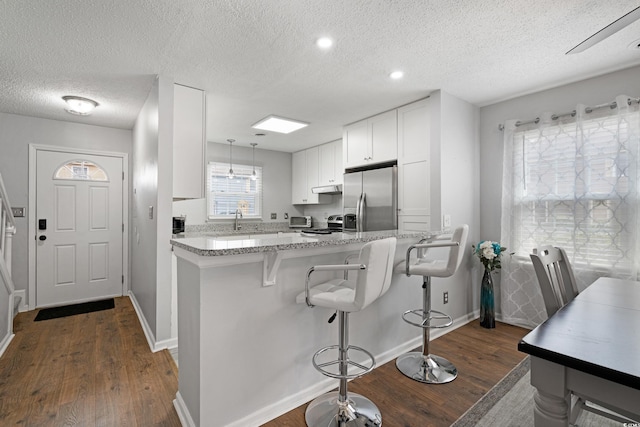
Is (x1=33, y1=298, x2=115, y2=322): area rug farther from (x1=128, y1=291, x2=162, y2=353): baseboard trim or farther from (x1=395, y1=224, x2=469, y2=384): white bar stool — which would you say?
(x1=395, y1=224, x2=469, y2=384): white bar stool

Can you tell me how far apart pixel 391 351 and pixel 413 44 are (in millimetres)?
2392

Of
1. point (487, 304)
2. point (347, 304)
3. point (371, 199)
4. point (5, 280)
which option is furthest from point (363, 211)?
point (5, 280)

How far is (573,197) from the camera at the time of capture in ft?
9.19

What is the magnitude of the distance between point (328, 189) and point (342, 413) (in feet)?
12.0

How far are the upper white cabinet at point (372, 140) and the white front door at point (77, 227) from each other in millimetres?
3374

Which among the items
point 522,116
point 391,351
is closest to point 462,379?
point 391,351

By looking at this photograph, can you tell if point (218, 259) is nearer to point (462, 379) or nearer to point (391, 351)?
point (391, 351)

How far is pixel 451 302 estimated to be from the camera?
3199mm

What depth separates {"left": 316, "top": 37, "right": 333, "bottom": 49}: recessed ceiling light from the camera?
2121mm

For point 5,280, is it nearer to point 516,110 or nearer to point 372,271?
point 372,271

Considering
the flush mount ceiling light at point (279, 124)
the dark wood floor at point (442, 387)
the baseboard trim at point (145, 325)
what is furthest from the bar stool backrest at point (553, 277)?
the flush mount ceiling light at point (279, 124)

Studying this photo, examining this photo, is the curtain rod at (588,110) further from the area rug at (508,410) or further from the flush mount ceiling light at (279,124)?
the flush mount ceiling light at (279,124)

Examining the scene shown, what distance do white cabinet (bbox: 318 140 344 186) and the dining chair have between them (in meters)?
3.41

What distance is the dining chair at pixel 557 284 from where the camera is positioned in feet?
4.75
